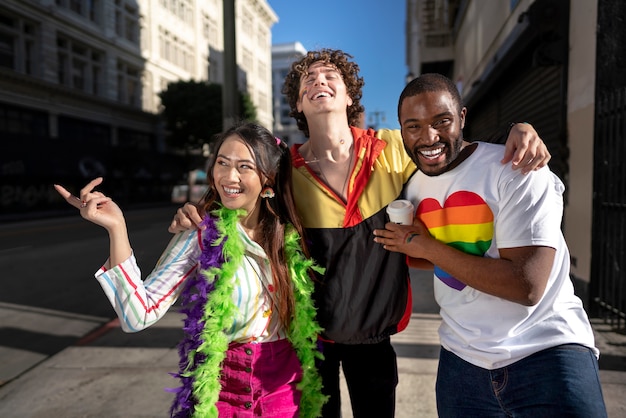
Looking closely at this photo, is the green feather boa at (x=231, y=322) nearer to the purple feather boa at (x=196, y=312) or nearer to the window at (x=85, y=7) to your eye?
the purple feather boa at (x=196, y=312)

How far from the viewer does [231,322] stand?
6.11 ft

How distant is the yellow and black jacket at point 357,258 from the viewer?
6.75 feet

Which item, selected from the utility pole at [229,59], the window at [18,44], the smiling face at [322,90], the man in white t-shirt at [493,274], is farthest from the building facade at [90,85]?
the man in white t-shirt at [493,274]

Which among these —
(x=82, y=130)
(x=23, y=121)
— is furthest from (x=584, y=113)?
(x=82, y=130)

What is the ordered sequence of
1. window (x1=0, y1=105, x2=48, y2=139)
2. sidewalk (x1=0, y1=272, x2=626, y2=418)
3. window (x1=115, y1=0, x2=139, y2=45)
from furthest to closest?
1. window (x1=115, y1=0, x2=139, y2=45)
2. window (x1=0, y1=105, x2=48, y2=139)
3. sidewalk (x1=0, y1=272, x2=626, y2=418)

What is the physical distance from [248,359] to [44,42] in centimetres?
2970

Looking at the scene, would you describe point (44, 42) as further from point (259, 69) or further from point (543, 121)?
point (259, 69)

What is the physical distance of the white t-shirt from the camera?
147cm

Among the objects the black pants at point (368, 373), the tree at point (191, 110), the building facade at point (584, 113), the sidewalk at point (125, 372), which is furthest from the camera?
the tree at point (191, 110)

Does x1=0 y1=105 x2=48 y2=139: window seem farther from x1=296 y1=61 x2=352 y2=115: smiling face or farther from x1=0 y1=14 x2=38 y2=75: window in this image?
x1=296 y1=61 x2=352 y2=115: smiling face

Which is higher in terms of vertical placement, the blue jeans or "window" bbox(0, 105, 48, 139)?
"window" bbox(0, 105, 48, 139)

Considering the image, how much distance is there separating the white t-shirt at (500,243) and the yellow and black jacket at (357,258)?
399mm

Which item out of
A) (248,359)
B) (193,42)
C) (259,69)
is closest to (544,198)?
(248,359)

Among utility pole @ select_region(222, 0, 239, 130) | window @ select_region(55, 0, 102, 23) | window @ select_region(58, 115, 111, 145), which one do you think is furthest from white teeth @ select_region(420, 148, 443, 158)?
window @ select_region(55, 0, 102, 23)
